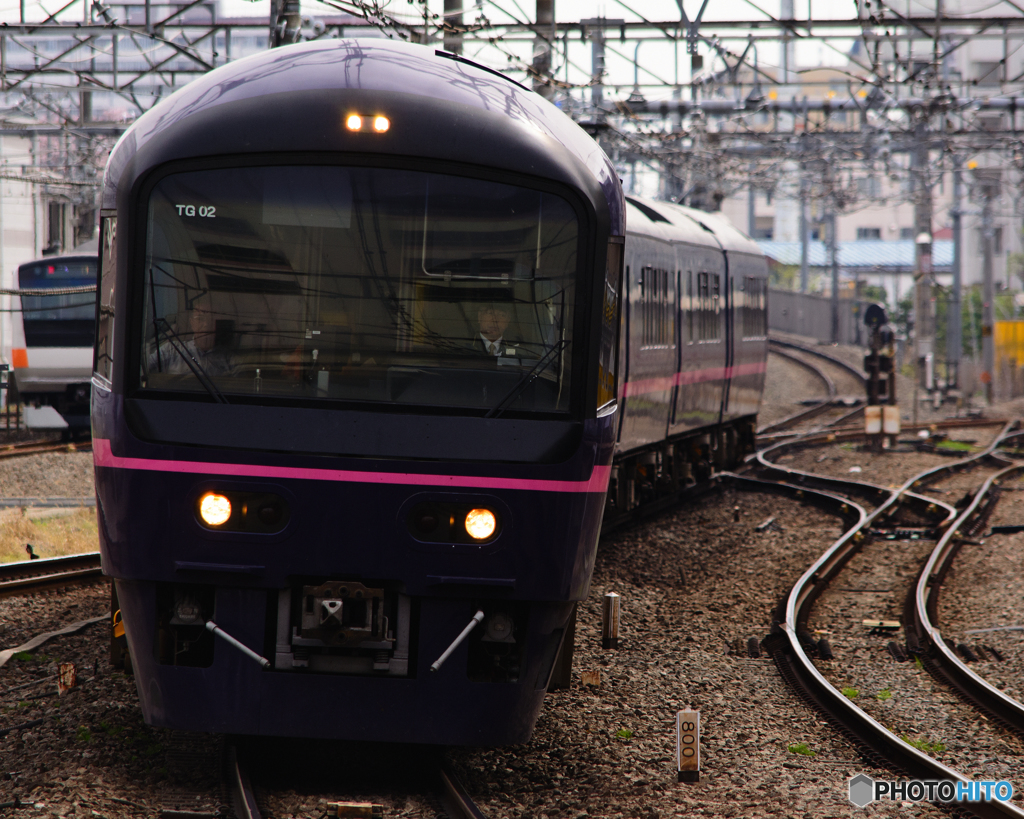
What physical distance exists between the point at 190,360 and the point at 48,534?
A: 9086 mm

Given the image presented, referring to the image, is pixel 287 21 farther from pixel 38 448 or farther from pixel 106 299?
pixel 38 448

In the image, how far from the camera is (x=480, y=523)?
5219mm

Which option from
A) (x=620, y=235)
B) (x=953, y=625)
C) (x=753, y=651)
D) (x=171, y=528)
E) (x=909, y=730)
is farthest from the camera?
(x=953, y=625)

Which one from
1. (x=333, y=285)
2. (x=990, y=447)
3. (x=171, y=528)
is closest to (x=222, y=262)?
(x=333, y=285)

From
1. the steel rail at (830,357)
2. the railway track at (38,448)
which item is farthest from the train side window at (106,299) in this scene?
the steel rail at (830,357)

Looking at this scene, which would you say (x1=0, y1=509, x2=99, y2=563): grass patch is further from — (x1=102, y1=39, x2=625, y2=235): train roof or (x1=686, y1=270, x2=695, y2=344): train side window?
(x1=102, y1=39, x2=625, y2=235): train roof

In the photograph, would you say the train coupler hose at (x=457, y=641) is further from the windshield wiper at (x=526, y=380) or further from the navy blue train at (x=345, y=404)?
the windshield wiper at (x=526, y=380)

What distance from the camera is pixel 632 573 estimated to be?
11.2 m

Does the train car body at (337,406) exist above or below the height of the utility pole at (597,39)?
below

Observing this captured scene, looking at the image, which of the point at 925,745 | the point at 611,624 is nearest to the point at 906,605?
the point at 611,624

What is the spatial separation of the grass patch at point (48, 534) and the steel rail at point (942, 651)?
7.84m

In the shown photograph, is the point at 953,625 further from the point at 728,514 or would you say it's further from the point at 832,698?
the point at 728,514

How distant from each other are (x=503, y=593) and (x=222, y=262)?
185 centimetres

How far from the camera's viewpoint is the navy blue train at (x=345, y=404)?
5121mm
